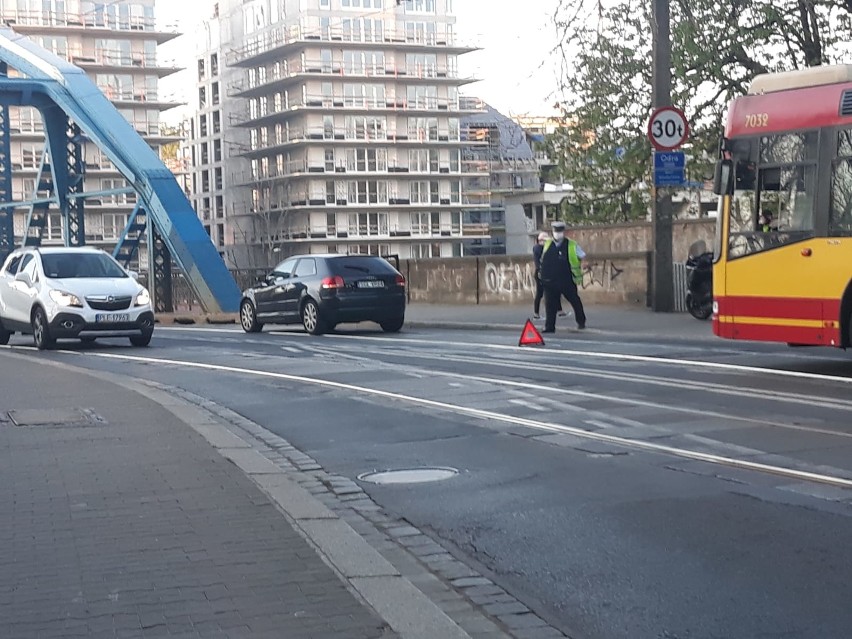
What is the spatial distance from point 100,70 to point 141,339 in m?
85.8

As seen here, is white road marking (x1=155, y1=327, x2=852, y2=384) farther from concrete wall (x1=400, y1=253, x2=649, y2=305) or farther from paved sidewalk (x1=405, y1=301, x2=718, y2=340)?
concrete wall (x1=400, y1=253, x2=649, y2=305)

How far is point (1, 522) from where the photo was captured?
7.07 m

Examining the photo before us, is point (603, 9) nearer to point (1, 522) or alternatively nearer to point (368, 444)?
point (368, 444)

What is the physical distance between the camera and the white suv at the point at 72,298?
72.7 ft

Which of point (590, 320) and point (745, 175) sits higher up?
point (745, 175)

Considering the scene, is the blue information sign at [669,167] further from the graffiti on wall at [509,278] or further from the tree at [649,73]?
the graffiti on wall at [509,278]

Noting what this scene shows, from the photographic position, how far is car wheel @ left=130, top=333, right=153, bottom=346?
23.2 meters

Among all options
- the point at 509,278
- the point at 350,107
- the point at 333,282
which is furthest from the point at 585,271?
the point at 350,107

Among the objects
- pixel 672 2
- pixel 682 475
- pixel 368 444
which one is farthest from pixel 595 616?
pixel 672 2

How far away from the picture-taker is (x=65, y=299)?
22172mm

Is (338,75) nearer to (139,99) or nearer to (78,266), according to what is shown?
(139,99)

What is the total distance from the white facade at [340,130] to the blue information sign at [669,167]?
73.7 m

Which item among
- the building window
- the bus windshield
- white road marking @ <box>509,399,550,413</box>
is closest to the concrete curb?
white road marking @ <box>509,399,550,413</box>

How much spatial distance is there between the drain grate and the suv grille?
9765mm
